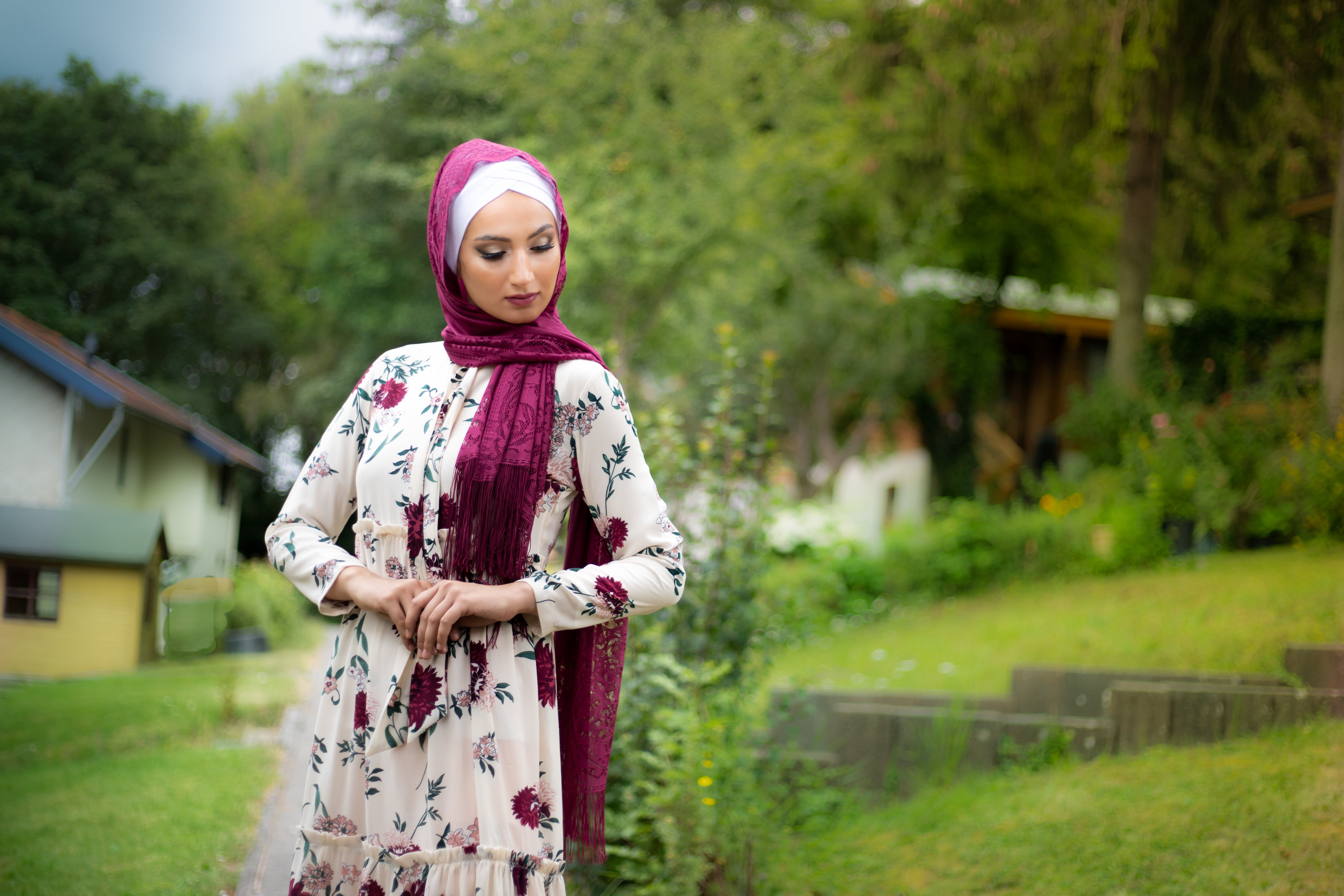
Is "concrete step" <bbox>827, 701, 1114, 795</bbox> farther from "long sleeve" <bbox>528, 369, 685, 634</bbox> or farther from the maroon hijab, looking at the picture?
"long sleeve" <bbox>528, 369, 685, 634</bbox>

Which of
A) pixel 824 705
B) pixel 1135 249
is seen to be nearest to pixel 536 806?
pixel 824 705

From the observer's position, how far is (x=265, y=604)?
518cm

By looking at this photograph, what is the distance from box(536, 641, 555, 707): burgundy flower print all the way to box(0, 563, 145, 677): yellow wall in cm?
283

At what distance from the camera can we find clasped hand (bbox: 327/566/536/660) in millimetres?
1594

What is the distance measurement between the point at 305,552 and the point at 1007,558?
8.08m

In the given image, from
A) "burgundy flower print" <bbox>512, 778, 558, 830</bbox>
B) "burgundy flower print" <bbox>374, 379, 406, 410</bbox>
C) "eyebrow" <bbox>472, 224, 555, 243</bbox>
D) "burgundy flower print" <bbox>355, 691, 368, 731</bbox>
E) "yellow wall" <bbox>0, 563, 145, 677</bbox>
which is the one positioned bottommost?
"yellow wall" <bbox>0, 563, 145, 677</bbox>

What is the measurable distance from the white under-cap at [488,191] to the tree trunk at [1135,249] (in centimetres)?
919

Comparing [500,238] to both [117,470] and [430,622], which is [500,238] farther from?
[117,470]

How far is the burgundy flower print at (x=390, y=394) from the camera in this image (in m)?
1.78

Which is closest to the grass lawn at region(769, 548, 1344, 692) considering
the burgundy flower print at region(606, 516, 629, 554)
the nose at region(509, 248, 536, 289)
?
the burgundy flower print at region(606, 516, 629, 554)

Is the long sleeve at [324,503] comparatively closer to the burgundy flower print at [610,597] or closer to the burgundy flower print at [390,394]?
the burgundy flower print at [390,394]

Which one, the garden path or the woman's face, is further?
the garden path

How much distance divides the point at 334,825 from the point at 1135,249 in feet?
33.3

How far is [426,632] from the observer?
1597 mm
